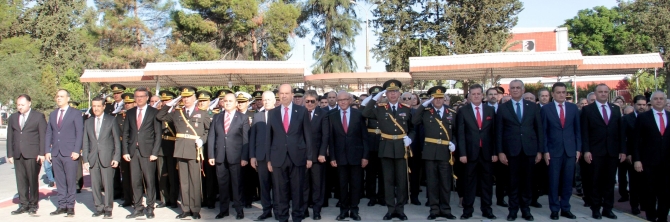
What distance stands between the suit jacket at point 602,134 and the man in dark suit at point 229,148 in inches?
183

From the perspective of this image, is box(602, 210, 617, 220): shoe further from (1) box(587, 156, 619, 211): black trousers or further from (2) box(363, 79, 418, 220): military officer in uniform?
(2) box(363, 79, 418, 220): military officer in uniform

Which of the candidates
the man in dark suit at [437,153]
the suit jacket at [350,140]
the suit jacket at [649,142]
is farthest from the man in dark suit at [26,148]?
the suit jacket at [649,142]

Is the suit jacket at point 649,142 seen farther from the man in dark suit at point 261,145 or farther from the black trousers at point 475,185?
the man in dark suit at point 261,145

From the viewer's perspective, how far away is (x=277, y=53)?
33.9 metres

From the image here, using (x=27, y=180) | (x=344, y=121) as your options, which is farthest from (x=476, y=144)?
(x=27, y=180)

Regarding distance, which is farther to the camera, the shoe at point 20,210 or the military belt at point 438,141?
the shoe at point 20,210

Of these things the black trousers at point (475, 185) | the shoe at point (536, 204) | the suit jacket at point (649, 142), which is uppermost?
the suit jacket at point (649, 142)

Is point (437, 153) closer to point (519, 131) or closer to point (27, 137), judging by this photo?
point (519, 131)

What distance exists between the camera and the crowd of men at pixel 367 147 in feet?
23.0

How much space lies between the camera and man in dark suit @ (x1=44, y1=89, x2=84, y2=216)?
7.65m

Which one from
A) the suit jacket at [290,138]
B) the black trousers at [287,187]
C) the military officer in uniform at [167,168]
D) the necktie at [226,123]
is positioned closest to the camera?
the suit jacket at [290,138]

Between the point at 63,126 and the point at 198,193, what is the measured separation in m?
2.23

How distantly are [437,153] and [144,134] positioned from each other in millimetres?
4054

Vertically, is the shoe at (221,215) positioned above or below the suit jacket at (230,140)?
below
